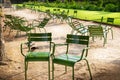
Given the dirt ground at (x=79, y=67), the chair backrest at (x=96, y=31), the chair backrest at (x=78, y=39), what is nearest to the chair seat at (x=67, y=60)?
the chair backrest at (x=78, y=39)

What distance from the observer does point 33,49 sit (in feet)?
33.3

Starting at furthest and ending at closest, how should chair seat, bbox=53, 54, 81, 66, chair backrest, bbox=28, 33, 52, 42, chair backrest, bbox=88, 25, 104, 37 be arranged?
chair backrest, bbox=88, 25, 104, 37 < chair backrest, bbox=28, 33, 52, 42 < chair seat, bbox=53, 54, 81, 66

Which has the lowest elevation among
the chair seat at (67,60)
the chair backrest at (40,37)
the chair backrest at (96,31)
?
the chair backrest at (96,31)

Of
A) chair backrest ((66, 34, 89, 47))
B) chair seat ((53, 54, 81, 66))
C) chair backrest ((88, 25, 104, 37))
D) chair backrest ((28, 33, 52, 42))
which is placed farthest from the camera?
chair backrest ((88, 25, 104, 37))

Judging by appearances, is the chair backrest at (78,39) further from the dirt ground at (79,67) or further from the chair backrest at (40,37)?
the dirt ground at (79,67)

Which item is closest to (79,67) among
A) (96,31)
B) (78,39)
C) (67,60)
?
(78,39)

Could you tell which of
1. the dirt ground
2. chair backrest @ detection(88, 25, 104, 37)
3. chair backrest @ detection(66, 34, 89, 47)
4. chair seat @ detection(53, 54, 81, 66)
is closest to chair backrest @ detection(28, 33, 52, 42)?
chair backrest @ detection(66, 34, 89, 47)

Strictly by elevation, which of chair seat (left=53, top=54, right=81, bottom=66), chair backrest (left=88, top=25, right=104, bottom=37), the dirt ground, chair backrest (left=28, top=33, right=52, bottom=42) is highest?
chair backrest (left=28, top=33, right=52, bottom=42)

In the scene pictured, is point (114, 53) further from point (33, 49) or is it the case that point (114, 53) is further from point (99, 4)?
point (99, 4)

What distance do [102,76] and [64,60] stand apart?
50.2 inches

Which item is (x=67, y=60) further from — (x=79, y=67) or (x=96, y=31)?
(x=96, y=31)

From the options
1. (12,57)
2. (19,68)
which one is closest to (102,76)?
(19,68)

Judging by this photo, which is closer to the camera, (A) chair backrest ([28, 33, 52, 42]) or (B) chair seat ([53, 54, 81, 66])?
(B) chair seat ([53, 54, 81, 66])

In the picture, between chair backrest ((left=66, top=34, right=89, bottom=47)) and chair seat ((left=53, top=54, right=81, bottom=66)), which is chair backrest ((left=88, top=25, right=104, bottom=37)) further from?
chair seat ((left=53, top=54, right=81, bottom=66))
